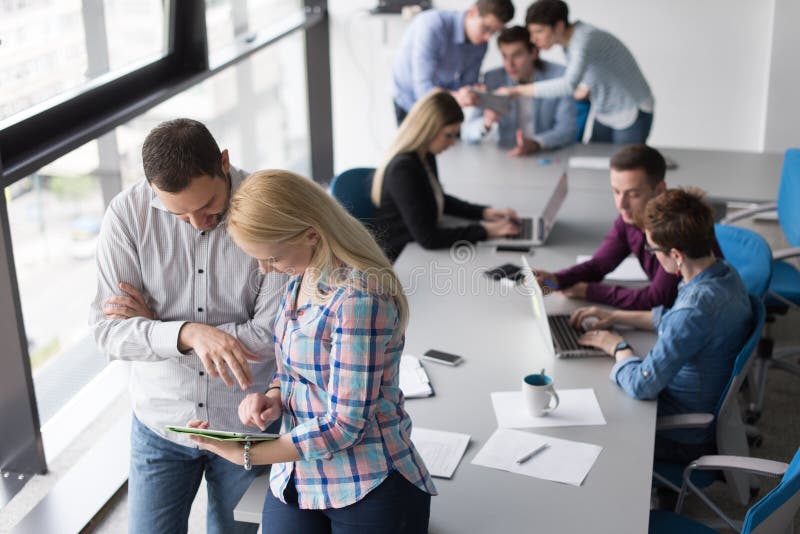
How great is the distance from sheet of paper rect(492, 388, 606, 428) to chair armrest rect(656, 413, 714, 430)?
26cm

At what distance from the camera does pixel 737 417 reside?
283cm

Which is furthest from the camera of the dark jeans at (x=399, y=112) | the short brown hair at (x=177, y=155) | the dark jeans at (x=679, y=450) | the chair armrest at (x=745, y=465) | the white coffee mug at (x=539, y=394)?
the dark jeans at (x=399, y=112)

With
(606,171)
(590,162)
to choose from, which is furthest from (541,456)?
(590,162)

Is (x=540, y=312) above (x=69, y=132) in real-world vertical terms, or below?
below

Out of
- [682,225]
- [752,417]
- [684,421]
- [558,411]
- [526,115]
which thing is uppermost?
[682,225]

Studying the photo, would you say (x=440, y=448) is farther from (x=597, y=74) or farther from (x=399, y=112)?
(x=399, y=112)

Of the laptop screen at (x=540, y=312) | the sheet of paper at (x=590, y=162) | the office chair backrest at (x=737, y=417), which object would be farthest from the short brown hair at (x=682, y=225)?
the sheet of paper at (x=590, y=162)

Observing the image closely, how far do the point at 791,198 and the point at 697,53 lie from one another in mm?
3036

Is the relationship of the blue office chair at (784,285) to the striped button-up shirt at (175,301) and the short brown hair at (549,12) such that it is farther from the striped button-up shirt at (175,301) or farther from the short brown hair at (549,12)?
the striped button-up shirt at (175,301)

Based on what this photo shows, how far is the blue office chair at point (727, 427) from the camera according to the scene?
8.72 feet

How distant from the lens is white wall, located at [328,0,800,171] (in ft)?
21.4

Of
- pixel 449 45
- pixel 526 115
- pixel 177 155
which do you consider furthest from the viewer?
pixel 449 45

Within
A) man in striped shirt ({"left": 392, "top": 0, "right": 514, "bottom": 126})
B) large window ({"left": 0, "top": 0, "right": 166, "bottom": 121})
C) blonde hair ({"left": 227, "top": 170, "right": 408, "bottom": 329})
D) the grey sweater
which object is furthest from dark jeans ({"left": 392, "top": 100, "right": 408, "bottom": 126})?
blonde hair ({"left": 227, "top": 170, "right": 408, "bottom": 329})

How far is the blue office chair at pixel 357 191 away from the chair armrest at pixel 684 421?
1787mm
